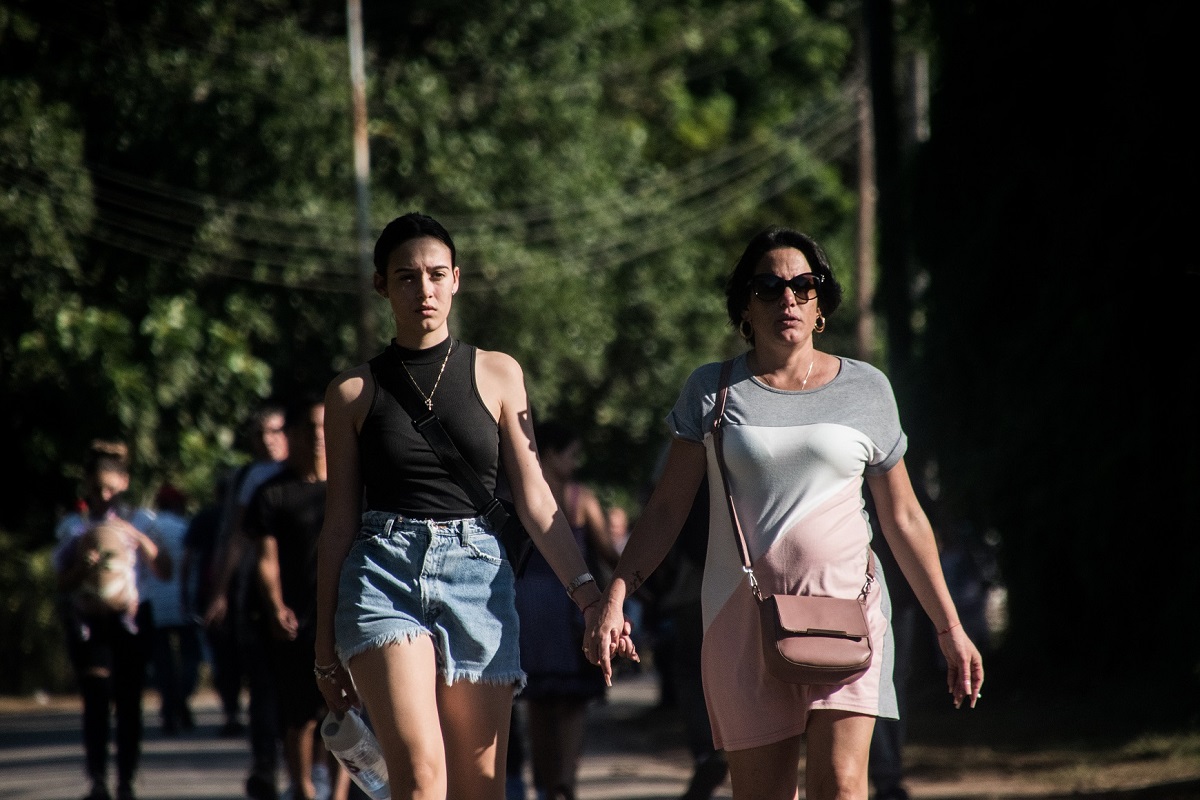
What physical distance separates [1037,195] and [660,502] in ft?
23.0

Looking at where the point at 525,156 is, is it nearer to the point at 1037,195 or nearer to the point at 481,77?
the point at 481,77

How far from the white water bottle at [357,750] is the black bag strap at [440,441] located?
0.66 meters

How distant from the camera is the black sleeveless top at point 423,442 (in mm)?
4797

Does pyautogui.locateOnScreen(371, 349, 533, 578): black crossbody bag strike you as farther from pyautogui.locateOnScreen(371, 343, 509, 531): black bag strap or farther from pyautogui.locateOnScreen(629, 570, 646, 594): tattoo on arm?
pyautogui.locateOnScreen(629, 570, 646, 594): tattoo on arm

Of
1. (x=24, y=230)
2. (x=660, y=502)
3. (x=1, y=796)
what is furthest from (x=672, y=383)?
(x=660, y=502)

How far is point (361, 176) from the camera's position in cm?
2269

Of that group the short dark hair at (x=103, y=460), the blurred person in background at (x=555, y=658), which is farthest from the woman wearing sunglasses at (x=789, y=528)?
the short dark hair at (x=103, y=460)

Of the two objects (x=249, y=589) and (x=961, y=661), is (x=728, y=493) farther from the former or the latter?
(x=249, y=589)

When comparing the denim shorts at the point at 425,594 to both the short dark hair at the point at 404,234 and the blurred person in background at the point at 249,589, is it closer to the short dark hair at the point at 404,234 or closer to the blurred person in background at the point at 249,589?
the short dark hair at the point at 404,234

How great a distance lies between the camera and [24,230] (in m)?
22.0

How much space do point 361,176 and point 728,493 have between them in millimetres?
18510

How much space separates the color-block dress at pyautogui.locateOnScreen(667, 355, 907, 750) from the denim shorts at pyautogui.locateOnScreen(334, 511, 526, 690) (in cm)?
59

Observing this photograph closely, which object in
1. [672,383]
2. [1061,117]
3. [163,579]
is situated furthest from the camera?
[672,383]

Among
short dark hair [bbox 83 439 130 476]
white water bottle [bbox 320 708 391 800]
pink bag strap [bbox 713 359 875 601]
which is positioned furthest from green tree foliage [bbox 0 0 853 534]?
pink bag strap [bbox 713 359 875 601]
